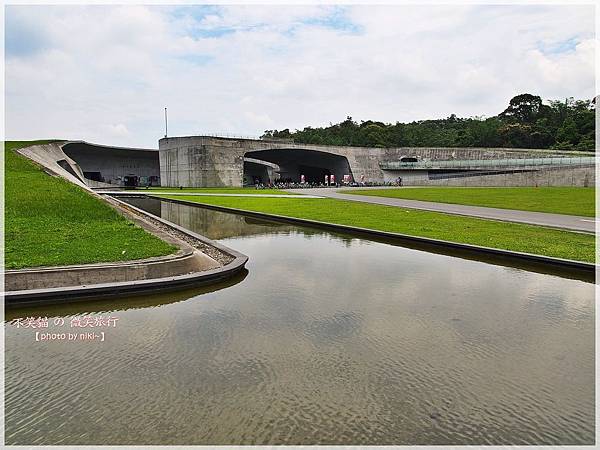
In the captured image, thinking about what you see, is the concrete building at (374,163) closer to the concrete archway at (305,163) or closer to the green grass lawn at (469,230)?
the concrete archway at (305,163)

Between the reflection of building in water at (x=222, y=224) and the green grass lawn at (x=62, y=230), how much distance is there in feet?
11.5

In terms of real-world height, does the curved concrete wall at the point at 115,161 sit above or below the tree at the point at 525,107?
below

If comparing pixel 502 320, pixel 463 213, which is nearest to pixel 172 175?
pixel 463 213

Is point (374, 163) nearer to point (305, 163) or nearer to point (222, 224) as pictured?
point (305, 163)

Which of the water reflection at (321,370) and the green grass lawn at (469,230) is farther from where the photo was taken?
the green grass lawn at (469,230)

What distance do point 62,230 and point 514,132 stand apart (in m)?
83.4

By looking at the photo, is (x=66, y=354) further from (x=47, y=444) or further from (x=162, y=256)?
(x=162, y=256)

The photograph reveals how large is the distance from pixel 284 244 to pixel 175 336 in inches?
309

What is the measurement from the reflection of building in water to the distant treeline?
59906 millimetres

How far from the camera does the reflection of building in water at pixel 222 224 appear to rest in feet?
52.9

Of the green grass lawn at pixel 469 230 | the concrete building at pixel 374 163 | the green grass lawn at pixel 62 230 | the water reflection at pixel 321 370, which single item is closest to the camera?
the water reflection at pixel 321 370

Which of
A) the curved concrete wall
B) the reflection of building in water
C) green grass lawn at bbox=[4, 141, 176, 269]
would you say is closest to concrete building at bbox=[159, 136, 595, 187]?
the curved concrete wall

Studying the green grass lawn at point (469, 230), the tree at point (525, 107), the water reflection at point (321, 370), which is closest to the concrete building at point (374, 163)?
the tree at point (525, 107)

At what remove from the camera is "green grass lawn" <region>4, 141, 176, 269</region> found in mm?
8305
